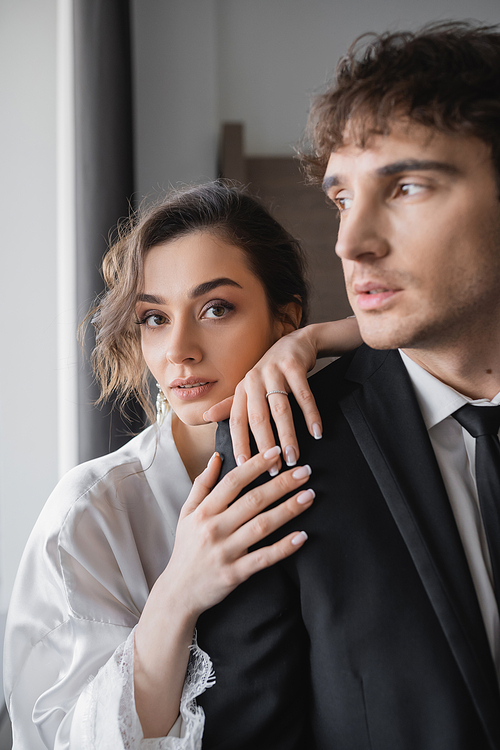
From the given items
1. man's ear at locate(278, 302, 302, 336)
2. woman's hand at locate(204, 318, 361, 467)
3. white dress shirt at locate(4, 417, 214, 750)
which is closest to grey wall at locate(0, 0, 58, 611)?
white dress shirt at locate(4, 417, 214, 750)

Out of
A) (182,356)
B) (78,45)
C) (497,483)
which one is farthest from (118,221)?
(497,483)

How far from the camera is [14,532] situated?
1794 millimetres

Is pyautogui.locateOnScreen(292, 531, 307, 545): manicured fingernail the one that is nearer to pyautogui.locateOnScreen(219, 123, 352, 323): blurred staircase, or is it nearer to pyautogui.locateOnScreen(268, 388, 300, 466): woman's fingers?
pyautogui.locateOnScreen(268, 388, 300, 466): woman's fingers

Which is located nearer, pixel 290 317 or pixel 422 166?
pixel 422 166

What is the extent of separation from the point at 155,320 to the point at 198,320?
12 centimetres

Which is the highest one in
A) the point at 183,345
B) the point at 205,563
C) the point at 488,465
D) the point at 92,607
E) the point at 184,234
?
the point at 184,234

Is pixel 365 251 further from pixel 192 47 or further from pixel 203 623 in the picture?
pixel 192 47

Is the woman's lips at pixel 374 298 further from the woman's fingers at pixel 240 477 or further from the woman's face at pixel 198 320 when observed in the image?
the woman's face at pixel 198 320

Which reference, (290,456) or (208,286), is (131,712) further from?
(208,286)

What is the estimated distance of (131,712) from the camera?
37.0 inches

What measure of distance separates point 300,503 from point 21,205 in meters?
1.46

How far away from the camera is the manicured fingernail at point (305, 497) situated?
888mm

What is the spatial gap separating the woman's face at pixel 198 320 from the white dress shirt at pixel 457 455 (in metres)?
0.40

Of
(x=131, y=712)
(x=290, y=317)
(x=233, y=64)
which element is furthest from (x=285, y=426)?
(x=233, y=64)
